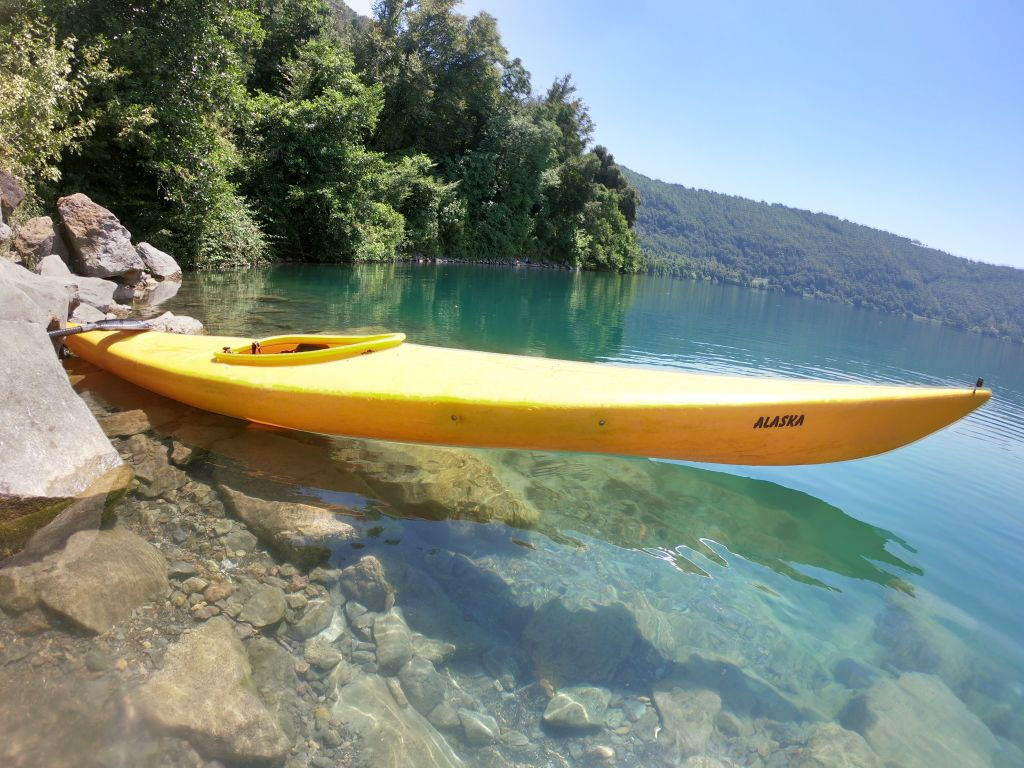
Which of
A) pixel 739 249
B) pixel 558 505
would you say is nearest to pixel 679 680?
pixel 558 505

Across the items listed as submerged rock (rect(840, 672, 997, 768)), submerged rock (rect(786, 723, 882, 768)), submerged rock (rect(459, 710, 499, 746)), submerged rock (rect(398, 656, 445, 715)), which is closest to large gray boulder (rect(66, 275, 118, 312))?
submerged rock (rect(398, 656, 445, 715))

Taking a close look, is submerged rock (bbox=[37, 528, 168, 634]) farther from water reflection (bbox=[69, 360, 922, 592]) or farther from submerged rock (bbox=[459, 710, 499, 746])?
submerged rock (bbox=[459, 710, 499, 746])

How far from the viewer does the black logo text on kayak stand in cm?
363

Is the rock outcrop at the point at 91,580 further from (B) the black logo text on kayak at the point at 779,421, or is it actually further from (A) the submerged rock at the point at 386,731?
(B) the black logo text on kayak at the point at 779,421

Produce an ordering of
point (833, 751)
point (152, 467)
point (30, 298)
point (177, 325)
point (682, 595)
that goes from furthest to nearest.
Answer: point (177, 325)
point (30, 298)
point (152, 467)
point (682, 595)
point (833, 751)

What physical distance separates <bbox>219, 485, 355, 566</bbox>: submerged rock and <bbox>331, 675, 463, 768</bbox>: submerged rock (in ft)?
3.05

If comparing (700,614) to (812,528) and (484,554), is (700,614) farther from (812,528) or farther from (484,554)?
(812,528)

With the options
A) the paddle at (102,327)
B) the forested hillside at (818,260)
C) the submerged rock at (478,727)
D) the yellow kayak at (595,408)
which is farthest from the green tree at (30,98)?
the forested hillside at (818,260)

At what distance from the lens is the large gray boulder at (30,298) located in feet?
11.9

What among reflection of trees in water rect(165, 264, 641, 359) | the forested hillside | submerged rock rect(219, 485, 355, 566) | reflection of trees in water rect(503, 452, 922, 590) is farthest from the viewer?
the forested hillside

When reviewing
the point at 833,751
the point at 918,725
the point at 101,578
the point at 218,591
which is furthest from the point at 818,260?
the point at 101,578

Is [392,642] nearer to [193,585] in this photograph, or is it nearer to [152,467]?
[193,585]

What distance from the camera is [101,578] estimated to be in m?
2.63

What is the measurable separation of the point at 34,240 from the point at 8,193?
0.72 metres
